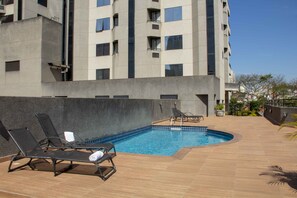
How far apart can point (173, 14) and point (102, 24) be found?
969 centimetres

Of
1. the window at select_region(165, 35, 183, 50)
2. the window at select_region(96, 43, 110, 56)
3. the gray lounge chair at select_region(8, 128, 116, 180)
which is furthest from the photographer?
the window at select_region(96, 43, 110, 56)

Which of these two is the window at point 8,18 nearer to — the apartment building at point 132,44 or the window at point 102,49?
the apartment building at point 132,44

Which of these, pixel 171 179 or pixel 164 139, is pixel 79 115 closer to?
pixel 164 139

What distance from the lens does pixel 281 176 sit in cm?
502

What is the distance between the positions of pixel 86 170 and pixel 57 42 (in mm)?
25143

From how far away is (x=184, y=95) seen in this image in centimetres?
2277

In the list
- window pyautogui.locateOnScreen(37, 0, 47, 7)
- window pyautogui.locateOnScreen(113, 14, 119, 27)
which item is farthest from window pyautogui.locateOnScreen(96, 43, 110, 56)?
window pyautogui.locateOnScreen(37, 0, 47, 7)

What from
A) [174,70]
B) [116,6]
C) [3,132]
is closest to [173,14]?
[174,70]

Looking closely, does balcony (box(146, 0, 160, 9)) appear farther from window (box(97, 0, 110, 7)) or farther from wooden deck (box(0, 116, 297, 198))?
wooden deck (box(0, 116, 297, 198))

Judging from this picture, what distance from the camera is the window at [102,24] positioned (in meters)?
32.1

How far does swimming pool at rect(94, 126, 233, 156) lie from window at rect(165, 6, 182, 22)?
58.4ft

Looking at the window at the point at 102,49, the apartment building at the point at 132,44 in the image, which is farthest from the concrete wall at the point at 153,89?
the window at the point at 102,49

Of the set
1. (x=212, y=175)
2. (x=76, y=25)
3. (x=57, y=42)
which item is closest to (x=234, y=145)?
(x=212, y=175)

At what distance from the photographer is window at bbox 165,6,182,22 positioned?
2895 cm
